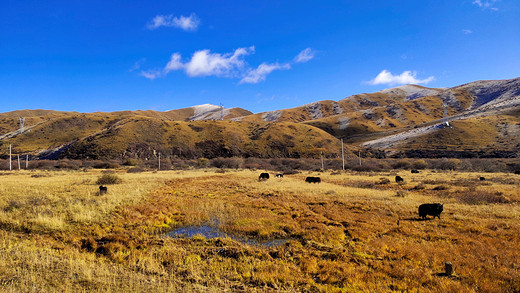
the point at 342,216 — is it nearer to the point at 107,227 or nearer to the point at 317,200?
the point at 317,200

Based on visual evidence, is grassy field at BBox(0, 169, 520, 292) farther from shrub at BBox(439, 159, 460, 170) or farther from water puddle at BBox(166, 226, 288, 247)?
shrub at BBox(439, 159, 460, 170)

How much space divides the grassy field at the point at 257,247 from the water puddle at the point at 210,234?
1.05 feet

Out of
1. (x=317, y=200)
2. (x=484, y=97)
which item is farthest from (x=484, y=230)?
(x=484, y=97)

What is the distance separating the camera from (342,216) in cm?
1427

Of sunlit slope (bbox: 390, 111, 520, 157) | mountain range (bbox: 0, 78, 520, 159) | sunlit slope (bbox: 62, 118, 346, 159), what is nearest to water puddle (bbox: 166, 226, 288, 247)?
mountain range (bbox: 0, 78, 520, 159)

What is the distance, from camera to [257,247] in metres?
9.82

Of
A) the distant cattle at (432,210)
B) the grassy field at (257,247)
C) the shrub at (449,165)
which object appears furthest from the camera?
the shrub at (449,165)

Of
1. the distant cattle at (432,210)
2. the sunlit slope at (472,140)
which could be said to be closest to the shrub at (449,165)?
the sunlit slope at (472,140)

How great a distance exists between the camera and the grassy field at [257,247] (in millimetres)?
6855

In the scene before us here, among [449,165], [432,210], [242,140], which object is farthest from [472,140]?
[432,210]

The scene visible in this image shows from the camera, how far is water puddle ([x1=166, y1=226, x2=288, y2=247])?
10.7 metres

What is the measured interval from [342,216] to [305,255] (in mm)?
6106

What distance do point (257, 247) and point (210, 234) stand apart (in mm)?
2935

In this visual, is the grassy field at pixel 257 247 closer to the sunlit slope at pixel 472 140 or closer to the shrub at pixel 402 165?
the shrub at pixel 402 165
